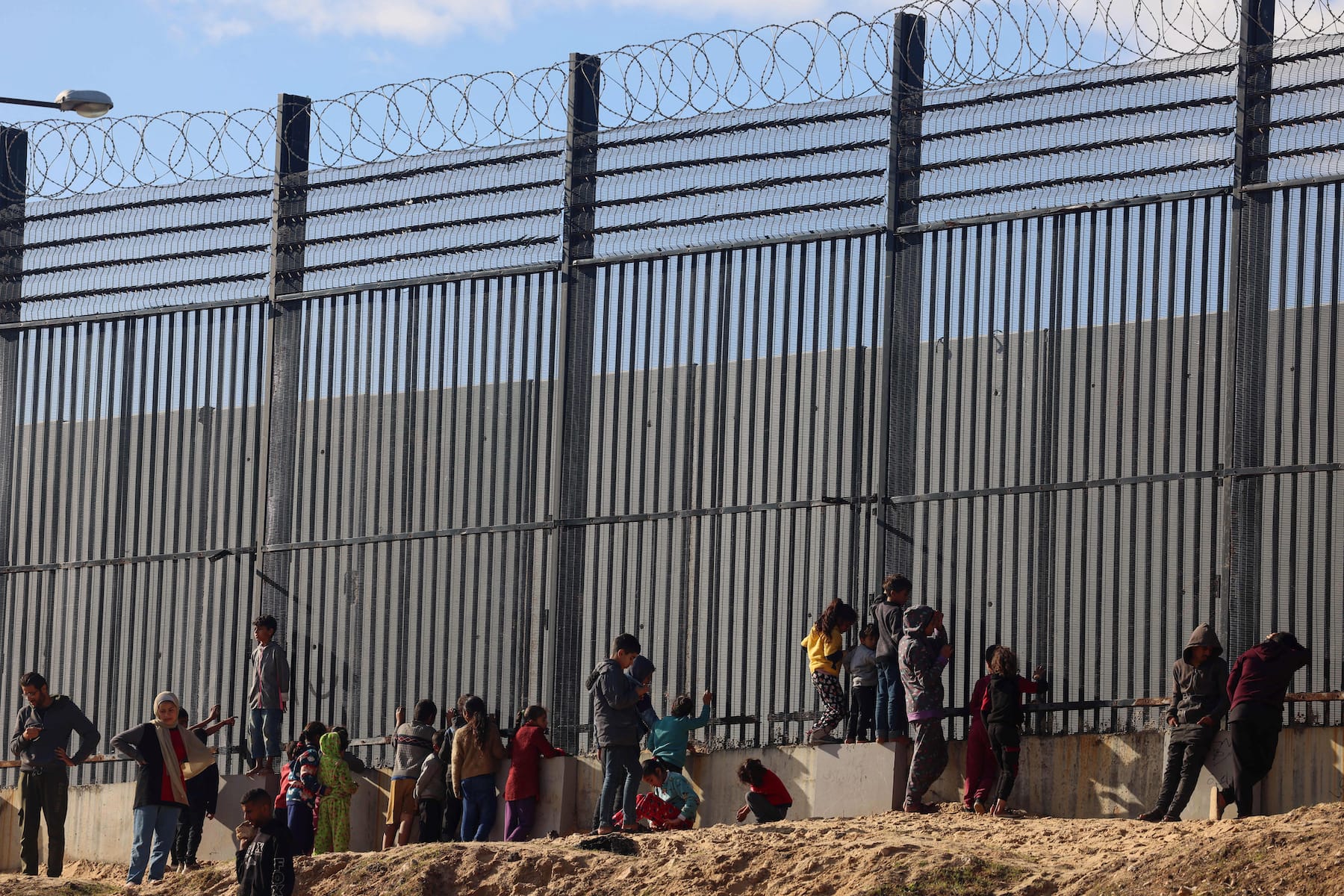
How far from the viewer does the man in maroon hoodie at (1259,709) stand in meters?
13.4

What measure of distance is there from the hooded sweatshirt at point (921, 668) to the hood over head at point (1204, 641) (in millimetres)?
1500

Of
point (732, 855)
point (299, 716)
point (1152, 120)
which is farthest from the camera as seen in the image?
point (299, 716)

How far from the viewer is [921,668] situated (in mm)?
14367

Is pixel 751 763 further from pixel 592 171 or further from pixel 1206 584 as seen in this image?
pixel 592 171

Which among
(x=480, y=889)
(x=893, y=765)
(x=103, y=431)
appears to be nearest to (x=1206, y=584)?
(x=893, y=765)

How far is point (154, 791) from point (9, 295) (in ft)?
18.3

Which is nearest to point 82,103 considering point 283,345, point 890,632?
point 283,345

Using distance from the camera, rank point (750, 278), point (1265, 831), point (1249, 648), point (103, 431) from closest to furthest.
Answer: point (1265, 831) < point (1249, 648) < point (750, 278) < point (103, 431)

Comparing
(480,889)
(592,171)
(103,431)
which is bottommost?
(480,889)

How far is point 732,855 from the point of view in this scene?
12.6 m

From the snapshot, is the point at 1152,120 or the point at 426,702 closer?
the point at 1152,120

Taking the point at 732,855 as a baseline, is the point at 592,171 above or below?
above

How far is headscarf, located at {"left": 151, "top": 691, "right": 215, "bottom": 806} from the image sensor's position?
15211mm

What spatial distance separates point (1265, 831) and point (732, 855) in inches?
110
